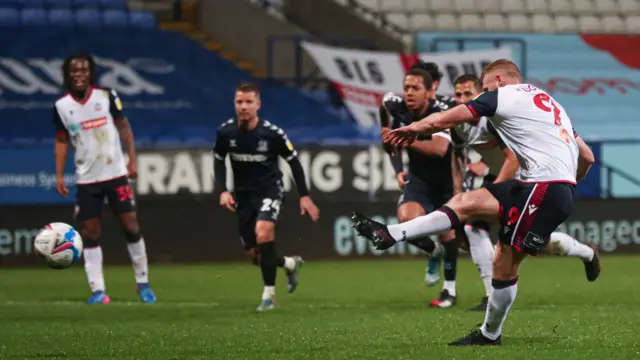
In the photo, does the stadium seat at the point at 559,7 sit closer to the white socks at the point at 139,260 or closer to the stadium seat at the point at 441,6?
the stadium seat at the point at 441,6

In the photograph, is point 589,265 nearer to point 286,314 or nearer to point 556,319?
point 556,319

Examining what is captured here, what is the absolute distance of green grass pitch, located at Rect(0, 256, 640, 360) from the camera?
24.7ft

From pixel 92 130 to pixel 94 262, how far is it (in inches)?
49.3

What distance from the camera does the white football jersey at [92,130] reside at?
12.0 m

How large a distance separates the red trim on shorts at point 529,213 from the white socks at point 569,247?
2871 mm

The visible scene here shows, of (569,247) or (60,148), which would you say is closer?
(569,247)

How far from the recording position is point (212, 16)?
22719mm

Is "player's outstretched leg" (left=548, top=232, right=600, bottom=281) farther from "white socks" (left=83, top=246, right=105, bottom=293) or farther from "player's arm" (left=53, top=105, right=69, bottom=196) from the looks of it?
"player's arm" (left=53, top=105, right=69, bottom=196)

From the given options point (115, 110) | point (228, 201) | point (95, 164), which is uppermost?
point (115, 110)

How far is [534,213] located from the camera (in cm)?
743

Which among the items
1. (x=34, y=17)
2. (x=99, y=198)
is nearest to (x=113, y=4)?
(x=34, y=17)

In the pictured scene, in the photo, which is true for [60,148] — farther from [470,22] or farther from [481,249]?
[470,22]

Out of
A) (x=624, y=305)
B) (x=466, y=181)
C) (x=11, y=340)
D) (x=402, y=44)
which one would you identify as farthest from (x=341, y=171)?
(x=11, y=340)

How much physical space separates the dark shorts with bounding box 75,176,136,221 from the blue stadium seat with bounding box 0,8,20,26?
29.8 feet
